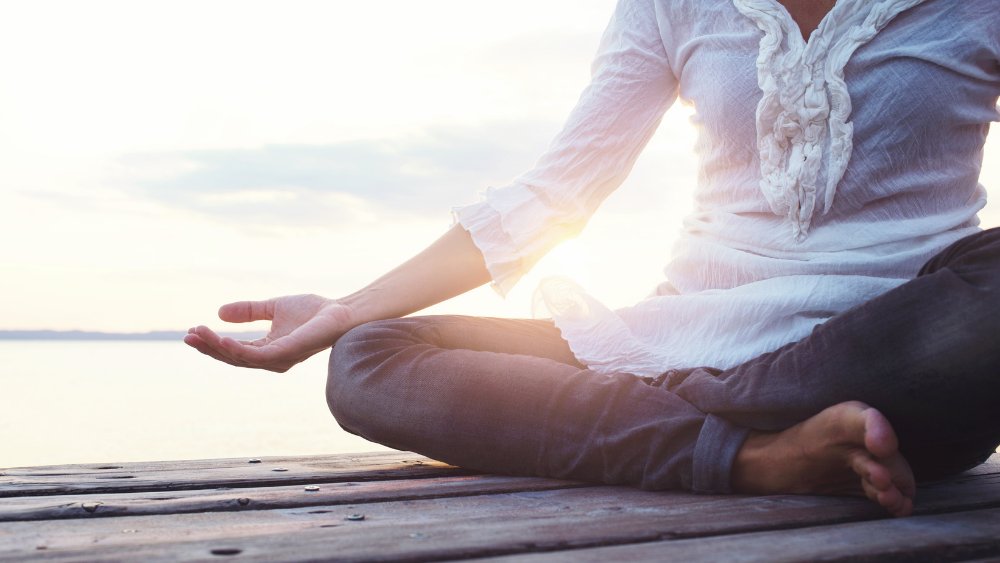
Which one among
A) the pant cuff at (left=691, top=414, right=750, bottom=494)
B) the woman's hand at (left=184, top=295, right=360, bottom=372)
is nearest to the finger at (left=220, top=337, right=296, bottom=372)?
the woman's hand at (left=184, top=295, right=360, bottom=372)

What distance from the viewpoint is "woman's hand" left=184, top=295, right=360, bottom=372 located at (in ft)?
5.25

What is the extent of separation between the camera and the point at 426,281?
174 centimetres

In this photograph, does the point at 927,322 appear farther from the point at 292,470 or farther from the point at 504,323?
the point at 292,470

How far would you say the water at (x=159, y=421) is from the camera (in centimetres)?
1008

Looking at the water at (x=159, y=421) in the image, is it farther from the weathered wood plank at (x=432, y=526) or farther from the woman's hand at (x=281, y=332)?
the weathered wood plank at (x=432, y=526)

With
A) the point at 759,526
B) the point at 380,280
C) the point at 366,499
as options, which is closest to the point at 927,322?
the point at 759,526

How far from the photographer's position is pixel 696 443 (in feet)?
4.25

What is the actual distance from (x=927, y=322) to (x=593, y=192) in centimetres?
79

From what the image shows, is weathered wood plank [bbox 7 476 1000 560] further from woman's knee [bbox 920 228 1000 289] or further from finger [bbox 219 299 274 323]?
finger [bbox 219 299 274 323]

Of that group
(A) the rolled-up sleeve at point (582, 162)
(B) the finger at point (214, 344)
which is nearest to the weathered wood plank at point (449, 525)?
(B) the finger at point (214, 344)

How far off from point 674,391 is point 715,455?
0.15 metres

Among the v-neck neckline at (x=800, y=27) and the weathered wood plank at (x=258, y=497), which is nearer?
the weathered wood plank at (x=258, y=497)

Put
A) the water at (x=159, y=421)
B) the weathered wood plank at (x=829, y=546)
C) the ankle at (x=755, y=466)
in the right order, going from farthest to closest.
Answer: the water at (x=159, y=421) → the ankle at (x=755, y=466) → the weathered wood plank at (x=829, y=546)

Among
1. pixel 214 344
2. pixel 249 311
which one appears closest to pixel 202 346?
pixel 214 344
